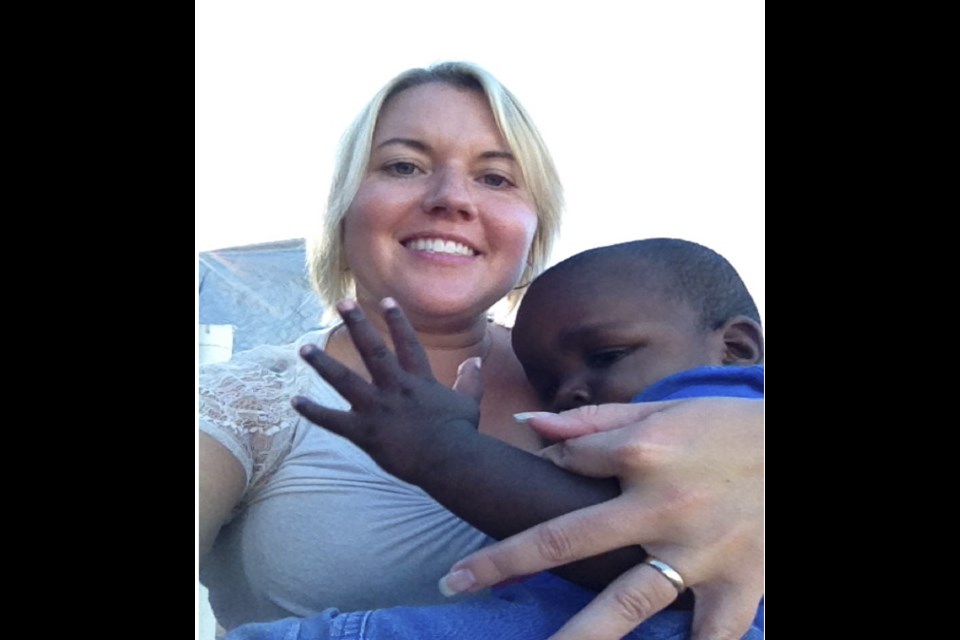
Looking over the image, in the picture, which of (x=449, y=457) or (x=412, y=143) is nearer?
(x=449, y=457)

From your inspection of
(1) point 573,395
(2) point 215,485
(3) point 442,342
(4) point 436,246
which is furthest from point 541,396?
(2) point 215,485

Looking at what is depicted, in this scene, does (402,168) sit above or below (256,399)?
above

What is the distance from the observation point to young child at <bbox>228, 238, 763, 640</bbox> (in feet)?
5.57

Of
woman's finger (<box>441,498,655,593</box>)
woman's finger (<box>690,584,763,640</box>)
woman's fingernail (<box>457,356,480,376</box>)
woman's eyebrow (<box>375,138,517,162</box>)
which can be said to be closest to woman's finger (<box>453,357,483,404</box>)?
woman's fingernail (<box>457,356,480,376</box>)

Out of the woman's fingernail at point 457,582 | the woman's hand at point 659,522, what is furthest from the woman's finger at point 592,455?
the woman's fingernail at point 457,582

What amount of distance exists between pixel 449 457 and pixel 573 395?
0.24 meters

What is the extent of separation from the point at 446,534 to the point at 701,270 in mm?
583

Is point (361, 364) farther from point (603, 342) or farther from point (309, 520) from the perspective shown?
point (603, 342)

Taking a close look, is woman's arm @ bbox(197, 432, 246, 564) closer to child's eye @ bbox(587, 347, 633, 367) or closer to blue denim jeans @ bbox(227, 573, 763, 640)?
blue denim jeans @ bbox(227, 573, 763, 640)

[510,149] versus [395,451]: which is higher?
[510,149]

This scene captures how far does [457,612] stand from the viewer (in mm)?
1713


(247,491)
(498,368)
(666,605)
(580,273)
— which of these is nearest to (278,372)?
(247,491)

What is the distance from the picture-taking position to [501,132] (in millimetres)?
1872

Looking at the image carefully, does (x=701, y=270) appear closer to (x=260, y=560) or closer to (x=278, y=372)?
(x=278, y=372)
